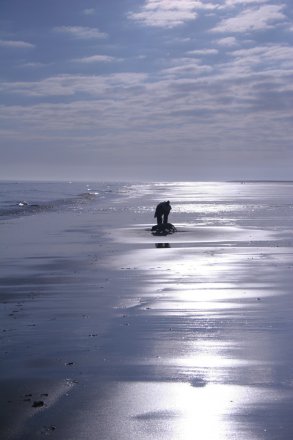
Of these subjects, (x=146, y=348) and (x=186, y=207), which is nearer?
(x=146, y=348)

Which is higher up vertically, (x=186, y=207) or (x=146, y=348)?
(x=146, y=348)

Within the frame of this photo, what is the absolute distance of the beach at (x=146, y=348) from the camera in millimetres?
5930

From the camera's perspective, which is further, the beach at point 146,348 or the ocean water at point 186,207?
the ocean water at point 186,207

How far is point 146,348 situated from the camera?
8477mm

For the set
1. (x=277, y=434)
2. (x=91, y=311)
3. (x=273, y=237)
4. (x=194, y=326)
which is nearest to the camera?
(x=277, y=434)

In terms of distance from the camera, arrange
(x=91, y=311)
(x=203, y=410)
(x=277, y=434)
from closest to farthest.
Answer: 1. (x=277, y=434)
2. (x=203, y=410)
3. (x=91, y=311)

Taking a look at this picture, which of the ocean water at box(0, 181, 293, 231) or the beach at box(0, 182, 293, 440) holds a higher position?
the beach at box(0, 182, 293, 440)

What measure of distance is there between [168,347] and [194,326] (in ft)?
4.34

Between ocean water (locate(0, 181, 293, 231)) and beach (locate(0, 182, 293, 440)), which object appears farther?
ocean water (locate(0, 181, 293, 231))

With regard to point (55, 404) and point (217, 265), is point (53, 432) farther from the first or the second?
point (217, 265)

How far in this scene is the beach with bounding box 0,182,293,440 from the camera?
5930mm

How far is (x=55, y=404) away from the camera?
20.9ft

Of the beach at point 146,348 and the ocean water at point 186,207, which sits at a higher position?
the beach at point 146,348

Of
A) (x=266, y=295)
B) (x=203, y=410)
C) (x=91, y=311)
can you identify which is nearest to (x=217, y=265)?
(x=266, y=295)
